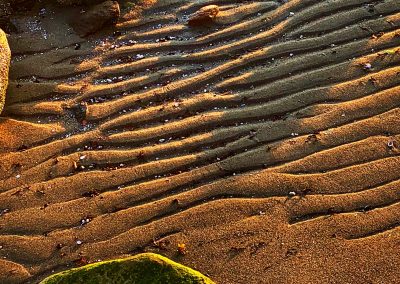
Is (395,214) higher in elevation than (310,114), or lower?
lower

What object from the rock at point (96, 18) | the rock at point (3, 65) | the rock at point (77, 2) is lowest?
the rock at point (3, 65)

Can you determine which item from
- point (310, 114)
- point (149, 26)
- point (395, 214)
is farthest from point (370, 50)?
point (149, 26)

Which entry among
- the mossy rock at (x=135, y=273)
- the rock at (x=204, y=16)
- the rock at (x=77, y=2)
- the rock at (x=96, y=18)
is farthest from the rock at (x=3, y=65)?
the mossy rock at (x=135, y=273)

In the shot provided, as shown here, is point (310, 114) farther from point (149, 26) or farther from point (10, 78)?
point (10, 78)

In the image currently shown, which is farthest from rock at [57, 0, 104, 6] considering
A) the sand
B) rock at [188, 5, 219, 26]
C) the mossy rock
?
the mossy rock

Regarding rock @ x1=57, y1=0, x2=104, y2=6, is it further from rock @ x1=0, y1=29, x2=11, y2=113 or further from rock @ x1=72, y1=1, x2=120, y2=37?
rock @ x1=0, y1=29, x2=11, y2=113

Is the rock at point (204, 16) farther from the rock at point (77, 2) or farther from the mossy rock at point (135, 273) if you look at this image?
the mossy rock at point (135, 273)
